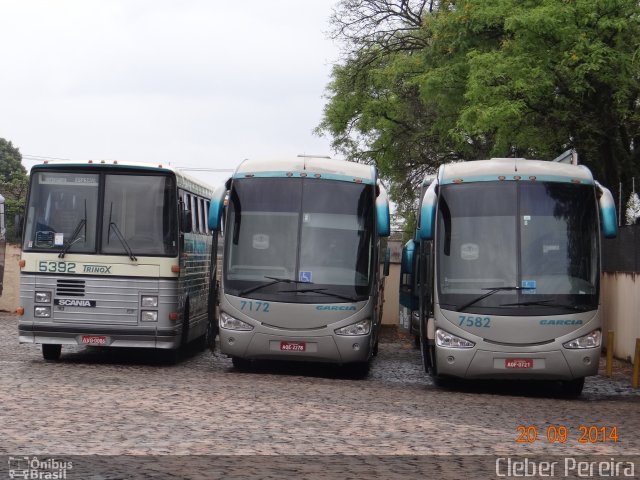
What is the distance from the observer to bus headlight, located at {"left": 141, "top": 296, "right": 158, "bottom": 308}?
18.0 meters

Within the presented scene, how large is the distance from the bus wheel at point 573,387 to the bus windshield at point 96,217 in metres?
6.35

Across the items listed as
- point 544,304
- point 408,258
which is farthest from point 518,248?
point 408,258

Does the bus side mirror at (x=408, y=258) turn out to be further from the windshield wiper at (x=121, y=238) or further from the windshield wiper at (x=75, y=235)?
the windshield wiper at (x=75, y=235)

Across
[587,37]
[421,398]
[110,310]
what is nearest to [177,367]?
[110,310]

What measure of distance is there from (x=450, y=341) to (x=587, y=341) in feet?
6.22

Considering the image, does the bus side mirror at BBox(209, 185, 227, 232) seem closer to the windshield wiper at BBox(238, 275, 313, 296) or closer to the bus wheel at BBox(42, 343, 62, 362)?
the windshield wiper at BBox(238, 275, 313, 296)

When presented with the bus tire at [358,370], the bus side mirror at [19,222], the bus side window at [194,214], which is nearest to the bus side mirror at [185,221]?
the bus side window at [194,214]

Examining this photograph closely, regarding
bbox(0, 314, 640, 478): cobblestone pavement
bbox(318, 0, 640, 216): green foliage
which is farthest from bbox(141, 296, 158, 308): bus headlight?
bbox(318, 0, 640, 216): green foliage

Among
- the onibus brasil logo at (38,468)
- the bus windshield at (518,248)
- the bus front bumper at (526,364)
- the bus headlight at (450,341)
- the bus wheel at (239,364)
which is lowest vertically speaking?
the onibus brasil logo at (38,468)

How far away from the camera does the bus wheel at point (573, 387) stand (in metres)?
16.9

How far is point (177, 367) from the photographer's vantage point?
62.4 ft

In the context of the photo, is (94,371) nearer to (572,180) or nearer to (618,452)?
(572,180)

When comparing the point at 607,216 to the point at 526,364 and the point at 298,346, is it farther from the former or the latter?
the point at 298,346

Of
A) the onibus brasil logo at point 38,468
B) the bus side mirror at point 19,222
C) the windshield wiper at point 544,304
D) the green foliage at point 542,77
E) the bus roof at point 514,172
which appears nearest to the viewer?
the onibus brasil logo at point 38,468
